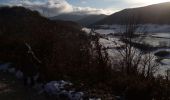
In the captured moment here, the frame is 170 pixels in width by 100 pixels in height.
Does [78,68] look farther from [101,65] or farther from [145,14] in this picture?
[145,14]

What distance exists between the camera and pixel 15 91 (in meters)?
11.9

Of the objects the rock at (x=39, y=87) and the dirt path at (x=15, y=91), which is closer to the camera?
the dirt path at (x=15, y=91)

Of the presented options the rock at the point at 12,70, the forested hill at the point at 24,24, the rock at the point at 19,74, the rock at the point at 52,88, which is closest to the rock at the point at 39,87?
the rock at the point at 52,88

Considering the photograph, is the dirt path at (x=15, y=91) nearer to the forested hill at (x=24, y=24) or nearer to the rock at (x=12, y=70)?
the rock at (x=12, y=70)

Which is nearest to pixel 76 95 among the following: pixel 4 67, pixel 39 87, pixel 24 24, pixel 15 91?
pixel 39 87

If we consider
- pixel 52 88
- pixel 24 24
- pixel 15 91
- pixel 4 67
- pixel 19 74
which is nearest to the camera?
pixel 52 88

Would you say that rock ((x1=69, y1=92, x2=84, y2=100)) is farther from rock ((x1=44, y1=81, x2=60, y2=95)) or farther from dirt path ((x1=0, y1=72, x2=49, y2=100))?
dirt path ((x1=0, y1=72, x2=49, y2=100))

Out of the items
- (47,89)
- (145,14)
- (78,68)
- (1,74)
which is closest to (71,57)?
(78,68)

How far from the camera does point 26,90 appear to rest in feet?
40.0

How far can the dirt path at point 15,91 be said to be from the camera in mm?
11109

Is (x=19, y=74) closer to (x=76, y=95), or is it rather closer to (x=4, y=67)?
(x=4, y=67)

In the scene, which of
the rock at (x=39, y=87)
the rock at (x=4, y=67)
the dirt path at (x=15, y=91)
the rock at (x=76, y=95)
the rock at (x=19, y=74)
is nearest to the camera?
the rock at (x=76, y=95)

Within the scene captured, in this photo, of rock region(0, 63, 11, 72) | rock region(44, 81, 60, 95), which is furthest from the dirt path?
rock region(0, 63, 11, 72)

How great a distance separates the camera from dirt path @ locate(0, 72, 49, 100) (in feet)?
36.4
